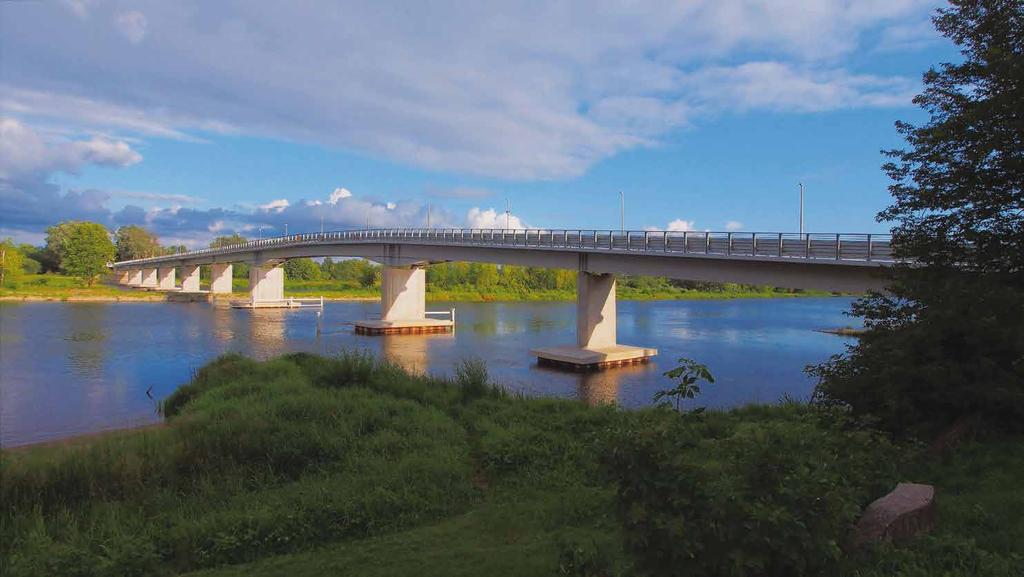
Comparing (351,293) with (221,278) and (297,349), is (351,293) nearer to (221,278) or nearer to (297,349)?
(221,278)

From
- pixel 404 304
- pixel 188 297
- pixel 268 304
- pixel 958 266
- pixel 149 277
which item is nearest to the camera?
pixel 958 266

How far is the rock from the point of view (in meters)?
5.69

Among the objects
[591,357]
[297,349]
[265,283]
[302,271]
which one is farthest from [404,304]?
[302,271]

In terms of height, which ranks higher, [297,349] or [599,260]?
[599,260]

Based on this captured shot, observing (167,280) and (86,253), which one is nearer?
(86,253)

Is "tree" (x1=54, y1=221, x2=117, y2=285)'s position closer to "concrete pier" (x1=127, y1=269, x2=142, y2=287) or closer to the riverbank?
the riverbank

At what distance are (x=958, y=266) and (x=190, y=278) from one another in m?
112

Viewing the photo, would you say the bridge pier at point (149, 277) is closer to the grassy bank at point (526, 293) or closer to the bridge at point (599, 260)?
the grassy bank at point (526, 293)

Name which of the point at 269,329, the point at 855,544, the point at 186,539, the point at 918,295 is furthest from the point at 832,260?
the point at 269,329

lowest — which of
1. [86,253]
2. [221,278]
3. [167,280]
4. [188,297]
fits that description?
[188,297]

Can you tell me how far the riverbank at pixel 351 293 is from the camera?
87312mm

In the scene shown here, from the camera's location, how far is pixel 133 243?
149000 millimetres

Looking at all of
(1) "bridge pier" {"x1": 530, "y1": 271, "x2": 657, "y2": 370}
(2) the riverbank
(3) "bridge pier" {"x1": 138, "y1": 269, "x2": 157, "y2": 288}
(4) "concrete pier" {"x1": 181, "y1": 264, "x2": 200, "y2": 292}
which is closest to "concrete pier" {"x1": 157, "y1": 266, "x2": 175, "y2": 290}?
(3) "bridge pier" {"x1": 138, "y1": 269, "x2": 157, "y2": 288}

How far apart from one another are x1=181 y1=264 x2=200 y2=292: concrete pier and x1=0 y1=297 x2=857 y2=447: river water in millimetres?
27622
